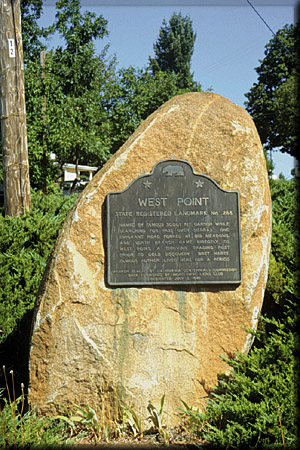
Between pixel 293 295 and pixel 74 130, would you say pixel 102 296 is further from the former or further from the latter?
pixel 74 130

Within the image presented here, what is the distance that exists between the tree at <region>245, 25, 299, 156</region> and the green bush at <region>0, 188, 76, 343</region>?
86.0 feet

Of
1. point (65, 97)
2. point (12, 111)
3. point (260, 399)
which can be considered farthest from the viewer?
point (65, 97)

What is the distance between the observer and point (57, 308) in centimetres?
363

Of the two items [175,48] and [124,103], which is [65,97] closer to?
[124,103]

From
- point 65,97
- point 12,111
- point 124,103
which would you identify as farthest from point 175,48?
point 12,111

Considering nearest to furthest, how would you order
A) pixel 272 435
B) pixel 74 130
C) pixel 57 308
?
pixel 272 435 < pixel 57 308 < pixel 74 130

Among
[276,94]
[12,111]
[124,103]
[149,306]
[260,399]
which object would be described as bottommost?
[260,399]

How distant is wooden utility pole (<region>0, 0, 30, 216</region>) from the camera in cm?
609

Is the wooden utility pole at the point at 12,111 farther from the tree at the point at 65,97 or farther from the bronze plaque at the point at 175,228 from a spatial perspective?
the tree at the point at 65,97

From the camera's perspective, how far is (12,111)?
6.11m

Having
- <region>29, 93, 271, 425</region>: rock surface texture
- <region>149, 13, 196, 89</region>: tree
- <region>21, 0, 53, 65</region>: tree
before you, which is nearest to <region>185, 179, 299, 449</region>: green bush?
<region>29, 93, 271, 425</region>: rock surface texture

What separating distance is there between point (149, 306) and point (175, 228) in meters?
0.71

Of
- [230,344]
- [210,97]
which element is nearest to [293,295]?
[230,344]

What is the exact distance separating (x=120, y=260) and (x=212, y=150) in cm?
124
